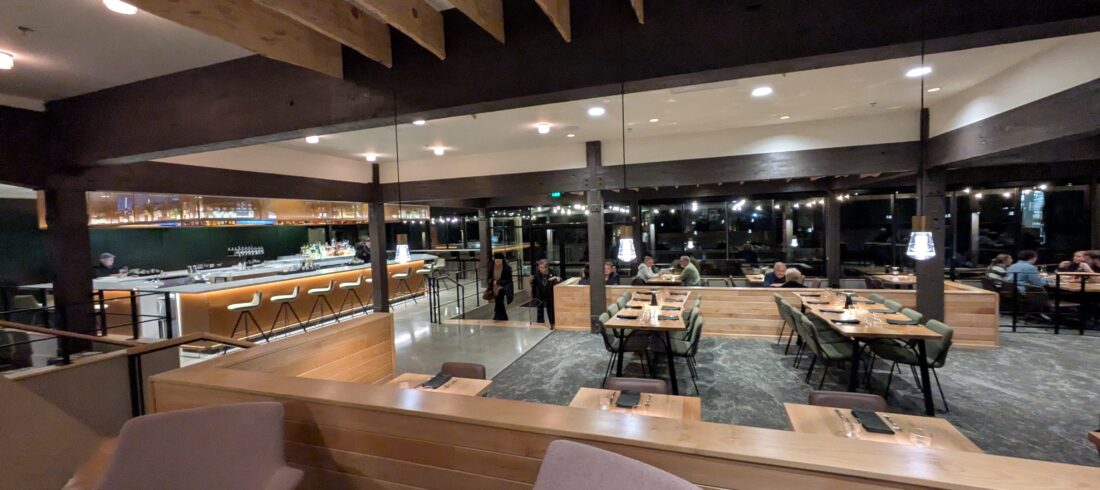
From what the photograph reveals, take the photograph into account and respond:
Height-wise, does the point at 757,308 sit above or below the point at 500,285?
below

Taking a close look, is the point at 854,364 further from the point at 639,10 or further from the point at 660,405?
the point at 639,10

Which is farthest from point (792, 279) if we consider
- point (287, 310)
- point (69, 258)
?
point (69, 258)

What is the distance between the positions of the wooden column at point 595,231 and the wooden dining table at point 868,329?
3.06 meters

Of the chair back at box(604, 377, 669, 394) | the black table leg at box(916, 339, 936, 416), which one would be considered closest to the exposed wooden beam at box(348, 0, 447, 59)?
the chair back at box(604, 377, 669, 394)

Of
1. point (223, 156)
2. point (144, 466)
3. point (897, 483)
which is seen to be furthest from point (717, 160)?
point (223, 156)

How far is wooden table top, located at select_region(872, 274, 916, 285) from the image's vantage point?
761 centimetres

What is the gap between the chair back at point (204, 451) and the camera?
5.92 ft

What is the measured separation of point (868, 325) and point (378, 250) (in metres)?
7.66

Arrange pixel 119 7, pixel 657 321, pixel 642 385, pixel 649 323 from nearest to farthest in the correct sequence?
pixel 119 7 < pixel 642 385 < pixel 649 323 < pixel 657 321

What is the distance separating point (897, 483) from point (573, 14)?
2.36 m

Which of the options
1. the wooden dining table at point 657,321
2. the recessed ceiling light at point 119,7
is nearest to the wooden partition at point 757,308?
the wooden dining table at point 657,321

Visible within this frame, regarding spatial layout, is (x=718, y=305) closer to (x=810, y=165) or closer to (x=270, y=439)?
(x=810, y=165)

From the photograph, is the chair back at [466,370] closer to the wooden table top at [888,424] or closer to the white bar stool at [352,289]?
the wooden table top at [888,424]

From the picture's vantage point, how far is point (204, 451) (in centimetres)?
187
